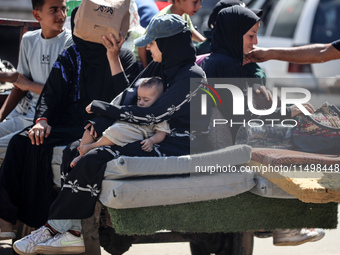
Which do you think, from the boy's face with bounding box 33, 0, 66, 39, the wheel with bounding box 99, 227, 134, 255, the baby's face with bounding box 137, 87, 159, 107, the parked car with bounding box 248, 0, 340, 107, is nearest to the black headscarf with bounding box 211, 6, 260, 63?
the baby's face with bounding box 137, 87, 159, 107

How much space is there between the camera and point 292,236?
469cm

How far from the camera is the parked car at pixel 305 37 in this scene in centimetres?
862

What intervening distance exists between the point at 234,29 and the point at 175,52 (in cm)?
71

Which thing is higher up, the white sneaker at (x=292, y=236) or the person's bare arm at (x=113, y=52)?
the person's bare arm at (x=113, y=52)

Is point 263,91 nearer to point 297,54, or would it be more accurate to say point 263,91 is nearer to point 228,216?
point 297,54

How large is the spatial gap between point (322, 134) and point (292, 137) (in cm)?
21

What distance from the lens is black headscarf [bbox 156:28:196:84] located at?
402cm

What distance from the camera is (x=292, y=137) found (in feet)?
14.0

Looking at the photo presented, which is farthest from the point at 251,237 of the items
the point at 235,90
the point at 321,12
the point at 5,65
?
the point at 321,12

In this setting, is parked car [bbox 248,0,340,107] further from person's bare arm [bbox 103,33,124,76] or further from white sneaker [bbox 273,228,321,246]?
person's bare arm [bbox 103,33,124,76]

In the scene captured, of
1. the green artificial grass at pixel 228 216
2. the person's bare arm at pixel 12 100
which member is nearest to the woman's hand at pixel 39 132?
the person's bare arm at pixel 12 100

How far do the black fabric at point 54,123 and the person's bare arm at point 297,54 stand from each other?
86cm

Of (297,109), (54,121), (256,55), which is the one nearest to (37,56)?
(54,121)

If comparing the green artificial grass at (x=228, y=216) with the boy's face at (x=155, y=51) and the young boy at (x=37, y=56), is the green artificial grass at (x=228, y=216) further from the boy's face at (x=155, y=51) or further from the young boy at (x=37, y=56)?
the young boy at (x=37, y=56)
